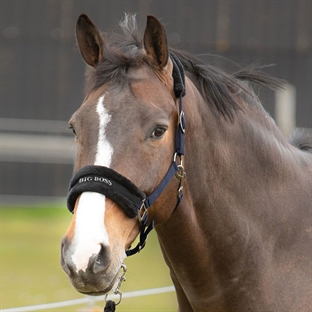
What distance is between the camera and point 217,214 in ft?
9.86

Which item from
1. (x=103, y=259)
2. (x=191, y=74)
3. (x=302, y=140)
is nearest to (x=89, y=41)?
(x=191, y=74)

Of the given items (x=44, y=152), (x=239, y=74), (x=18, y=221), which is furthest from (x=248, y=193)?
(x=44, y=152)

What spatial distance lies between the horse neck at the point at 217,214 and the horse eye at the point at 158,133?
233mm

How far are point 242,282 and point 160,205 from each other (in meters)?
0.57

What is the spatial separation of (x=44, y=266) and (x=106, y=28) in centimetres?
634

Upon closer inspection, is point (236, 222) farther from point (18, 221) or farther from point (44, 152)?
point (44, 152)

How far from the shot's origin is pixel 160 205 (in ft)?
9.08

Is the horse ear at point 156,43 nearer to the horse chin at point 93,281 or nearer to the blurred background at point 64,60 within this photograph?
the horse chin at point 93,281

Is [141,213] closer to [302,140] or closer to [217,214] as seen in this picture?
[217,214]

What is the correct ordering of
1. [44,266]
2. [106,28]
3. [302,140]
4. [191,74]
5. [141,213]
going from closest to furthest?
[141,213], [191,74], [302,140], [44,266], [106,28]

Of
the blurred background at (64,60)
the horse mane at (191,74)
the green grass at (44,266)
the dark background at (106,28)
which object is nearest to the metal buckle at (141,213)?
the horse mane at (191,74)

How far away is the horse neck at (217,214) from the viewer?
116 inches

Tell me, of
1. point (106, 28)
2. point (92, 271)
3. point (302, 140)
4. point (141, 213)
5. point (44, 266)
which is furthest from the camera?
point (106, 28)

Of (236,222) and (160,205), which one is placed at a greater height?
(160,205)
